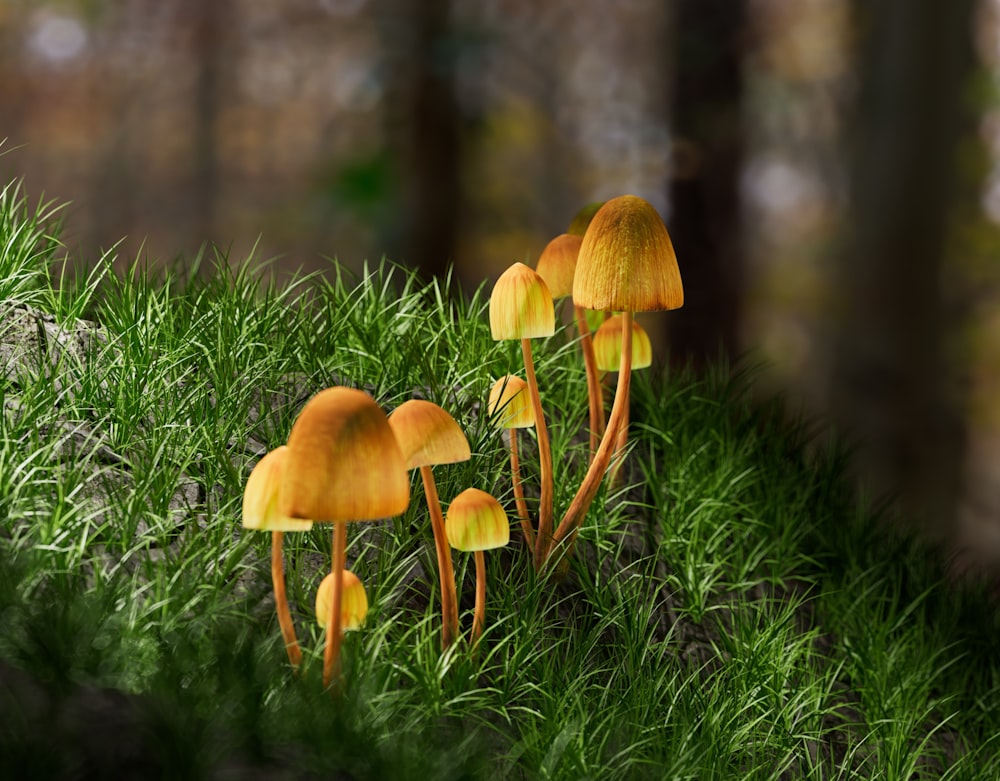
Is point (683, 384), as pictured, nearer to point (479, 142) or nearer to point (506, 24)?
point (479, 142)

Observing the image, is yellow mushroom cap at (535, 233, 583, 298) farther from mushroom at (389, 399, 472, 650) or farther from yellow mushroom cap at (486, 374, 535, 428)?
mushroom at (389, 399, 472, 650)

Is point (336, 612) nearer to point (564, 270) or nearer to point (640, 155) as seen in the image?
point (564, 270)

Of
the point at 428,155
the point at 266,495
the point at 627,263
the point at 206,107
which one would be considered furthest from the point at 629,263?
the point at 206,107

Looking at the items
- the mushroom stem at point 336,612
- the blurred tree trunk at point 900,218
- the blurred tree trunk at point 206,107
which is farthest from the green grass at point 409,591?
the blurred tree trunk at point 206,107

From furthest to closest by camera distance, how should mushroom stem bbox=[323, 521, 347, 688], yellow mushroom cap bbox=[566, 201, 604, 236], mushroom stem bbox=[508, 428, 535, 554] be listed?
yellow mushroom cap bbox=[566, 201, 604, 236], mushroom stem bbox=[508, 428, 535, 554], mushroom stem bbox=[323, 521, 347, 688]

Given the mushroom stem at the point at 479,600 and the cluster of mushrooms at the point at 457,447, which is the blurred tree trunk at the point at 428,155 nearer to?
the cluster of mushrooms at the point at 457,447

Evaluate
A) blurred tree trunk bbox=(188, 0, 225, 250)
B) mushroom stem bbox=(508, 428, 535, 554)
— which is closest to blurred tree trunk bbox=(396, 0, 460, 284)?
mushroom stem bbox=(508, 428, 535, 554)

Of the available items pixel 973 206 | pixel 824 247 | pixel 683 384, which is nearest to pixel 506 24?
pixel 824 247
